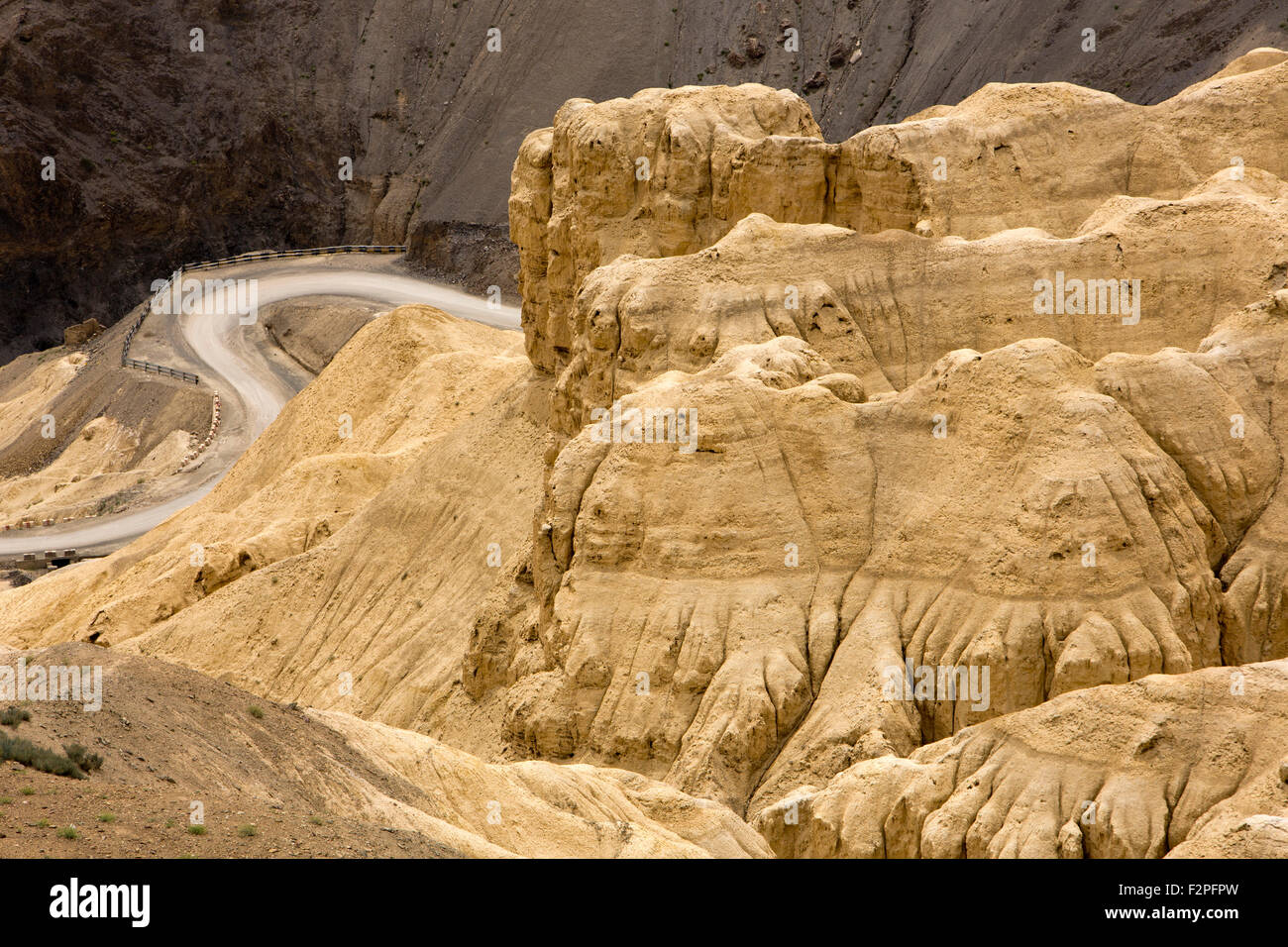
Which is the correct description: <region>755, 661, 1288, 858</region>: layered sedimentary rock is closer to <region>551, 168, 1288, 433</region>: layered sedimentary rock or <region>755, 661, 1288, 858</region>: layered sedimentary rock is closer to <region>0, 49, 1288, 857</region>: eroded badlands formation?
<region>0, 49, 1288, 857</region>: eroded badlands formation

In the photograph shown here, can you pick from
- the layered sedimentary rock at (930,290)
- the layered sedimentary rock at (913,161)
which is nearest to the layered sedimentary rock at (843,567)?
the layered sedimentary rock at (930,290)

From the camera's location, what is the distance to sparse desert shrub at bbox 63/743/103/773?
20.5 metres

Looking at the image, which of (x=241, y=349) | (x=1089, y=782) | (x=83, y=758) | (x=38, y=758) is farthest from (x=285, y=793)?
(x=241, y=349)

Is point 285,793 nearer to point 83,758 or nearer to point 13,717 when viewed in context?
point 83,758

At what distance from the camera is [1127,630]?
1169 inches

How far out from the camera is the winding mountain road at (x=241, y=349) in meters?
72.2

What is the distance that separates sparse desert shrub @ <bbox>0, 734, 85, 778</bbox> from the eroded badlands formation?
6.88 m

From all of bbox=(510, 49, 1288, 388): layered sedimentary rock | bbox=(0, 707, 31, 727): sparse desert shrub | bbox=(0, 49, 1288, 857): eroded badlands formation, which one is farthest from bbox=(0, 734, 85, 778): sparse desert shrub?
bbox=(510, 49, 1288, 388): layered sedimentary rock

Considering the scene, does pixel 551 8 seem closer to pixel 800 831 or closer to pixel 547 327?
pixel 547 327

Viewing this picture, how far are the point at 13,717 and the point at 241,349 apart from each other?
226 ft

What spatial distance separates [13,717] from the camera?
21.3 meters

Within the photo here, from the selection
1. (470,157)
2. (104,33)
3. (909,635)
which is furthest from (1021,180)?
(104,33)

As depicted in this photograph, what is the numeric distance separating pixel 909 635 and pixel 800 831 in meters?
5.46

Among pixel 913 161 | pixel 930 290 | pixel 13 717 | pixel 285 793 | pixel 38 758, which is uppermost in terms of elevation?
pixel 913 161
